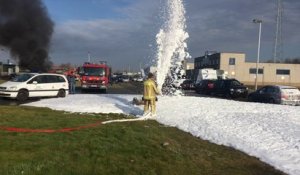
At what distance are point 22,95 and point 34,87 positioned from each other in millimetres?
843

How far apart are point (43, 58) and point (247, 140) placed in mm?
58953

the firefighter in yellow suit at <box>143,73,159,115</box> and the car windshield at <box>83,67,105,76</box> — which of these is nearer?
the firefighter in yellow suit at <box>143,73,159,115</box>

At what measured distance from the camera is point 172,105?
69.3 ft

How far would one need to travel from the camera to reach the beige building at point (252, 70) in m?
110

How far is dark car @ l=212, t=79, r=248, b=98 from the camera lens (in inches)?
1625

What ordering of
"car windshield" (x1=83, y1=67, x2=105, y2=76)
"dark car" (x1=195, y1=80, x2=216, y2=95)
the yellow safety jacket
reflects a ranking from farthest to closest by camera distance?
"dark car" (x1=195, y1=80, x2=216, y2=95) < "car windshield" (x1=83, y1=67, x2=105, y2=76) < the yellow safety jacket

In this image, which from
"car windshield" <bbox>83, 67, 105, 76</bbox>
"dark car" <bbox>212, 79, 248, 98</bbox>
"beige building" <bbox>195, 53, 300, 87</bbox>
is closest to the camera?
"car windshield" <bbox>83, 67, 105, 76</bbox>

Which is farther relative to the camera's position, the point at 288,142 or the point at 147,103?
the point at 147,103

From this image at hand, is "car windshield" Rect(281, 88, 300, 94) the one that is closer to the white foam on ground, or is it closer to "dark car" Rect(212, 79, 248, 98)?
the white foam on ground

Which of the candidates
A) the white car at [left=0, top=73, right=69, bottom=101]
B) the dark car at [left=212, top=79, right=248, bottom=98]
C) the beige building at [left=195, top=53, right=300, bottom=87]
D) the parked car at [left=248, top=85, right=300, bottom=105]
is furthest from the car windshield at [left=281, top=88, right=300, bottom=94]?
→ the beige building at [left=195, top=53, right=300, bottom=87]

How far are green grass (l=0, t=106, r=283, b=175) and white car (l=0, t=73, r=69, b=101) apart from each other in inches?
529

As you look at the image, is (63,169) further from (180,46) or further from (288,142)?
(180,46)

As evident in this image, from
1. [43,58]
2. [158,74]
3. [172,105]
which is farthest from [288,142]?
[43,58]

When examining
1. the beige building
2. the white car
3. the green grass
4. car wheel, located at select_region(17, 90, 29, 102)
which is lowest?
the green grass
